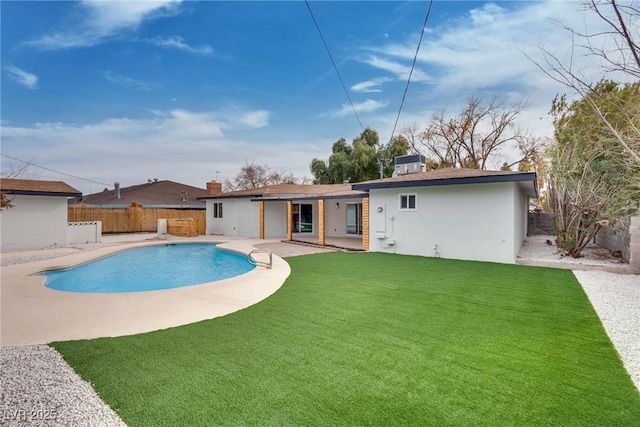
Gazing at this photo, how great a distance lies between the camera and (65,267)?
36.2 feet

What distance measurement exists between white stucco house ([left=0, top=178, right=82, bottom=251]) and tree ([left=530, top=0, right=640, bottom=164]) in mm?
18784

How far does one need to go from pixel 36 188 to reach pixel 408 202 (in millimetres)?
16966

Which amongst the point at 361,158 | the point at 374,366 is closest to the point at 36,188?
the point at 374,366

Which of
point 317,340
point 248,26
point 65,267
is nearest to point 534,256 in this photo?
point 317,340

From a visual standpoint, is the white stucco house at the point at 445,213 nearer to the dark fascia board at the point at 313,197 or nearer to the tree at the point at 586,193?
the dark fascia board at the point at 313,197

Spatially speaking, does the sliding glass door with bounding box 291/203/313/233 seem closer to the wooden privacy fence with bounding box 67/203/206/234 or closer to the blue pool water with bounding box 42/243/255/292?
the blue pool water with bounding box 42/243/255/292

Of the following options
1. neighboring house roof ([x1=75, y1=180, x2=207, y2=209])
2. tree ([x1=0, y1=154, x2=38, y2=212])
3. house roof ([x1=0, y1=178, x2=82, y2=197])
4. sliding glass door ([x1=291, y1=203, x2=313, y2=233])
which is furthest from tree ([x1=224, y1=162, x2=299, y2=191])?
house roof ([x1=0, y1=178, x2=82, y2=197])

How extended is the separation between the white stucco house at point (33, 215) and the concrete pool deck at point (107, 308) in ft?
24.7

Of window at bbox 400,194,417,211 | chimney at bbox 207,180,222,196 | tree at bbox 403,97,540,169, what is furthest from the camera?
tree at bbox 403,97,540,169

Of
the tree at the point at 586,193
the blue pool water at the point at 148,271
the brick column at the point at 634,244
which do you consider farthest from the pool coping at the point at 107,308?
the tree at the point at 586,193

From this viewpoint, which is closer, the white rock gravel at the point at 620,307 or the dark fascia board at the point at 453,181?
the white rock gravel at the point at 620,307

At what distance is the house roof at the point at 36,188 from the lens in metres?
14.3

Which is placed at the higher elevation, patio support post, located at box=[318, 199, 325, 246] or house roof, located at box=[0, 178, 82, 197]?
house roof, located at box=[0, 178, 82, 197]

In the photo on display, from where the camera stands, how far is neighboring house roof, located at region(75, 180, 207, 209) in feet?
96.1
